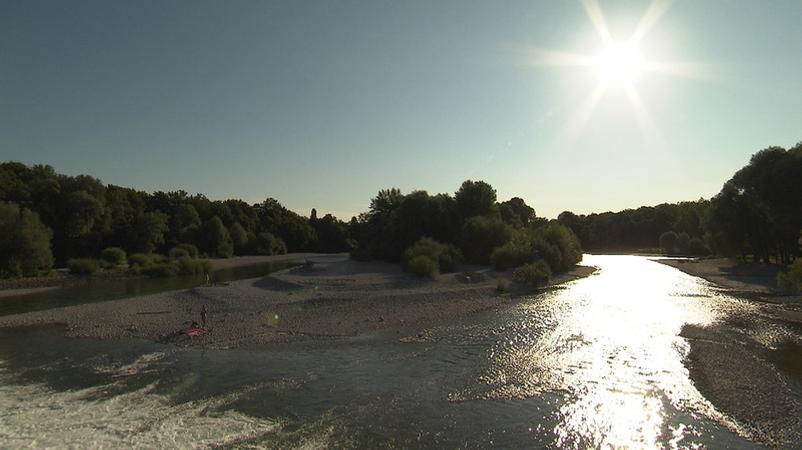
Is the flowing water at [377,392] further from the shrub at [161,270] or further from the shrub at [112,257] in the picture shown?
the shrub at [112,257]

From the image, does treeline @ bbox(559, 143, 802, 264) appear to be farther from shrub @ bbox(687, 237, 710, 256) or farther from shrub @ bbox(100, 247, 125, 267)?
shrub @ bbox(100, 247, 125, 267)

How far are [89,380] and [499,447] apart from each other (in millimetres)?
13410

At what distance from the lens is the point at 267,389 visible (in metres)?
14.4

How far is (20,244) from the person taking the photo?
4594 centimetres

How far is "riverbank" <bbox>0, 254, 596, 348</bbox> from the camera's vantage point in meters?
22.2

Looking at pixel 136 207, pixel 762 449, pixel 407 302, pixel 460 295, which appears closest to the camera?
pixel 762 449

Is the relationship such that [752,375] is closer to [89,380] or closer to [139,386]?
[139,386]

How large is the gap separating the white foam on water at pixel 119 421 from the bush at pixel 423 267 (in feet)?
89.1

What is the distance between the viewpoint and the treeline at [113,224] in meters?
47.3

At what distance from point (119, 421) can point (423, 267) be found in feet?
99.4

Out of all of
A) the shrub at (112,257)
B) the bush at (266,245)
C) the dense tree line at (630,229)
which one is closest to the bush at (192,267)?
the shrub at (112,257)

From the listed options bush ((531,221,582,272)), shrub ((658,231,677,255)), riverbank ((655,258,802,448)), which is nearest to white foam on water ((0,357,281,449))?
riverbank ((655,258,802,448))

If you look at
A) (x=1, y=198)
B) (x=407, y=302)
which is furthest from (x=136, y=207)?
(x=407, y=302)

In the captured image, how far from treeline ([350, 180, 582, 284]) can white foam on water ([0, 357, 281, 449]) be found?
2896 cm
